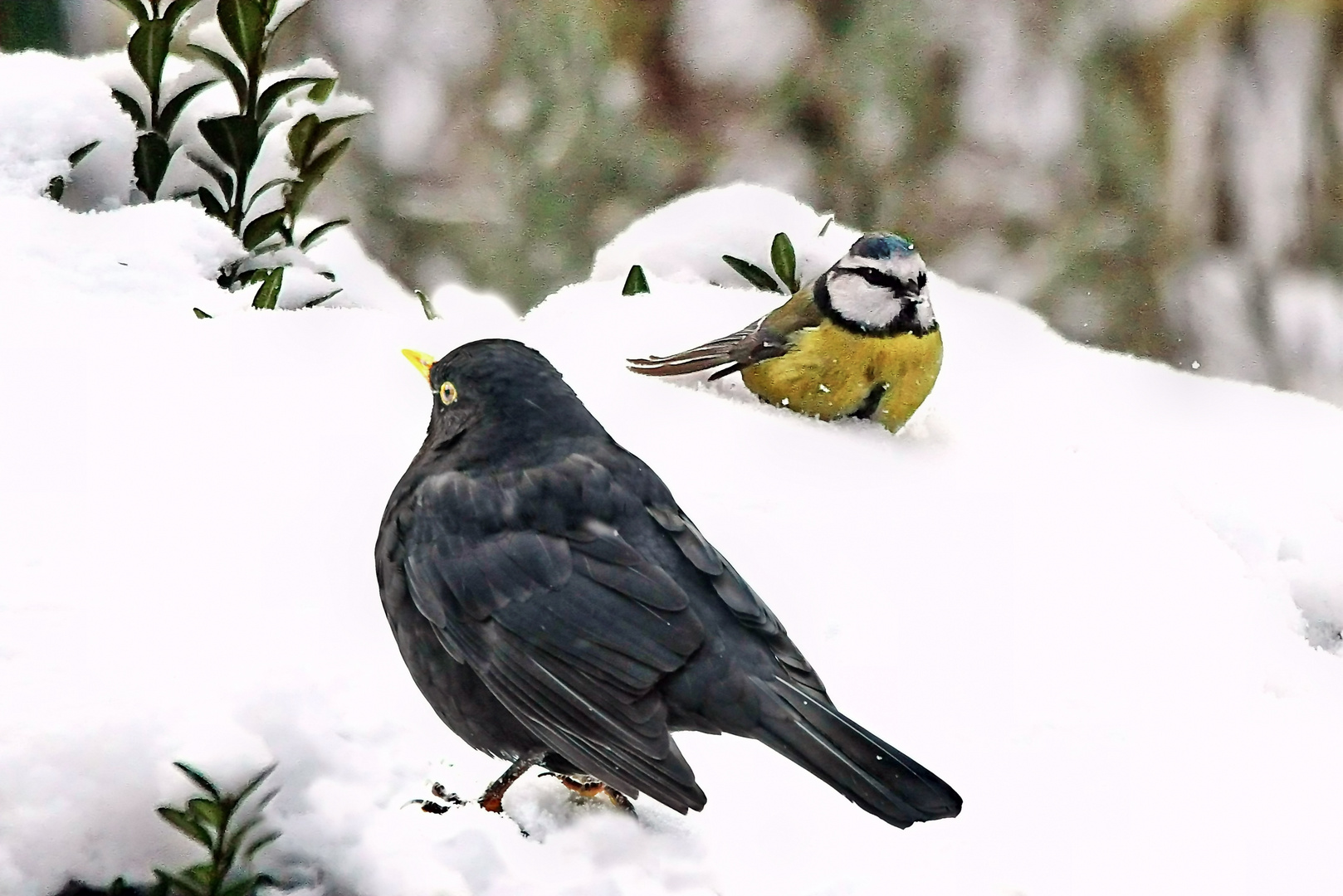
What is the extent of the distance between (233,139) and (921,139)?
295 cm

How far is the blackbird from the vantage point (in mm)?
1804

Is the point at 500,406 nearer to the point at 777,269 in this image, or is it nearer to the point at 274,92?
the point at 274,92

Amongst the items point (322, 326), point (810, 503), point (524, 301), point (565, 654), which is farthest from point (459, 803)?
point (524, 301)

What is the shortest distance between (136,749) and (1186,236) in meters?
4.80

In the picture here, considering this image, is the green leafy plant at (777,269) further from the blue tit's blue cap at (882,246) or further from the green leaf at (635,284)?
the blue tit's blue cap at (882,246)

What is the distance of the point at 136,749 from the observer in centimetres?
169

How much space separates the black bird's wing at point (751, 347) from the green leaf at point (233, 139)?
1.07 meters

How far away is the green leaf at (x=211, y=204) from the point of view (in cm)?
365

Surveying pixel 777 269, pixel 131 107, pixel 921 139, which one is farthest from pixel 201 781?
pixel 921 139

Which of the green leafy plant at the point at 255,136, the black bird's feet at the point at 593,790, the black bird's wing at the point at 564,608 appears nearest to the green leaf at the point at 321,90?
the green leafy plant at the point at 255,136

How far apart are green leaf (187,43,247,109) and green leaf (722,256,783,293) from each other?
1334mm

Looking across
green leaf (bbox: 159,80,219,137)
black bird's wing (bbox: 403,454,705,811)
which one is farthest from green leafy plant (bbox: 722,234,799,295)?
black bird's wing (bbox: 403,454,705,811)

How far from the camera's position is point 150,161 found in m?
3.56

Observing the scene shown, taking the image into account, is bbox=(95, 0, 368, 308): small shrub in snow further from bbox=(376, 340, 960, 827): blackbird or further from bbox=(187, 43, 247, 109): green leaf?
bbox=(376, 340, 960, 827): blackbird
